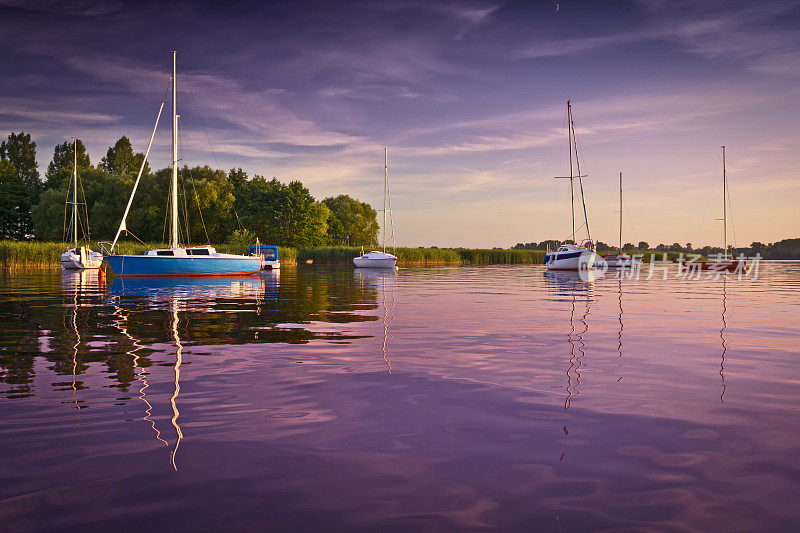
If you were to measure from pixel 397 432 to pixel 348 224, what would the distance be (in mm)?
144441

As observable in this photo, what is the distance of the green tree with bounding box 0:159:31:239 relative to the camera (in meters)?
105

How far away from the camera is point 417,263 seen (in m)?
91.8

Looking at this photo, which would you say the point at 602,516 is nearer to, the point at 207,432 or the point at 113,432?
the point at 207,432

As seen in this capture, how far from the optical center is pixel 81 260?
56.1 meters

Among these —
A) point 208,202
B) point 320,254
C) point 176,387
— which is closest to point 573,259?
point 320,254

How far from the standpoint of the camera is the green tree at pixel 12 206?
343ft

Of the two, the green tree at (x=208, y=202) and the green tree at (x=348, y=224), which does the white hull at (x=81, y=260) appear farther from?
the green tree at (x=348, y=224)

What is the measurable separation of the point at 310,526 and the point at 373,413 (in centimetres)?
279

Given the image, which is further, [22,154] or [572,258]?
[22,154]

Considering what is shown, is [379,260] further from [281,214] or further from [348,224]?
[348,224]

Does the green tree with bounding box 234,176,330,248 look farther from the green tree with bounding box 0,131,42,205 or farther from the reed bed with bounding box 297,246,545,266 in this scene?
the green tree with bounding box 0,131,42,205

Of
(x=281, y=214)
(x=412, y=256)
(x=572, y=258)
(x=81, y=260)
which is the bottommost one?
(x=572, y=258)

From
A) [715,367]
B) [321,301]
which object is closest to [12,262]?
[321,301]

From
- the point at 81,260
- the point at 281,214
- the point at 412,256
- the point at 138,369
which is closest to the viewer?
the point at 138,369
